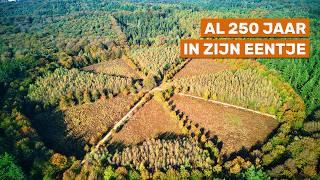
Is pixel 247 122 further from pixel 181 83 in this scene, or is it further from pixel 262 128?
pixel 181 83

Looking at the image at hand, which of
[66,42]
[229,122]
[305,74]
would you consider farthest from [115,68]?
[305,74]

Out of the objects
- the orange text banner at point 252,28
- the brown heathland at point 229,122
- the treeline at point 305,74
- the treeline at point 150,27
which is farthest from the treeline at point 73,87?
the treeline at point 150,27

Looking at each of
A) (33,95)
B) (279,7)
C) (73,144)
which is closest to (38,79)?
(33,95)

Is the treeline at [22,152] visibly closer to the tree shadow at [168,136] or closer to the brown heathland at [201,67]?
the tree shadow at [168,136]

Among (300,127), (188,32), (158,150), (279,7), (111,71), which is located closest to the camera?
(158,150)

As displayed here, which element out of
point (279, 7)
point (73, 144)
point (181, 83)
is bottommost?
point (73, 144)

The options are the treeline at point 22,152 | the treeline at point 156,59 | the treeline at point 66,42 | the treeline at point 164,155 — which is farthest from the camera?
the treeline at point 66,42

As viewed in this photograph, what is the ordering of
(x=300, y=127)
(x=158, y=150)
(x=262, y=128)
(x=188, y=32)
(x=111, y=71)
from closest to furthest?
(x=158, y=150) < (x=300, y=127) < (x=262, y=128) < (x=111, y=71) < (x=188, y=32)
